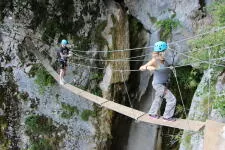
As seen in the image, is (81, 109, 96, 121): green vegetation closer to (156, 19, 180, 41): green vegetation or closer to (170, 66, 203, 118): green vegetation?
(170, 66, 203, 118): green vegetation

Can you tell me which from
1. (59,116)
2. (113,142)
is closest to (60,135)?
(59,116)

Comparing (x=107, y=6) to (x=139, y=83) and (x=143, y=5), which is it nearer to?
(x=143, y=5)

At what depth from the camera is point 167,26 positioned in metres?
7.53

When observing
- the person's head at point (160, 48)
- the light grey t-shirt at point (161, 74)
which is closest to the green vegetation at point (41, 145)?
the light grey t-shirt at point (161, 74)

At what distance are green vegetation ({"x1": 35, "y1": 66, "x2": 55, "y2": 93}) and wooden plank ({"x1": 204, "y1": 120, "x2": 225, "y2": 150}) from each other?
14.2 feet

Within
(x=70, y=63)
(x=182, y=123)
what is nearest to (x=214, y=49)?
(x=182, y=123)

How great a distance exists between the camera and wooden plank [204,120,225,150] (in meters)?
3.91

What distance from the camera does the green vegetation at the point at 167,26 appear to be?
7.49 meters

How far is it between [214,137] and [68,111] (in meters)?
4.33

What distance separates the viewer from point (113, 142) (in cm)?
852

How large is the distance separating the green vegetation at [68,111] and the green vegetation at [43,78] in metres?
0.52

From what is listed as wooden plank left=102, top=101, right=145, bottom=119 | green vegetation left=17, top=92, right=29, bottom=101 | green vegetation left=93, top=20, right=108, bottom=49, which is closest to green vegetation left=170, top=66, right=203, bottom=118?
green vegetation left=93, top=20, right=108, bottom=49

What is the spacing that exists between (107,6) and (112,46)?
0.86 metres

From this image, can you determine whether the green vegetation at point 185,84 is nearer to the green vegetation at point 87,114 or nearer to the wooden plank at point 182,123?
the green vegetation at point 87,114
